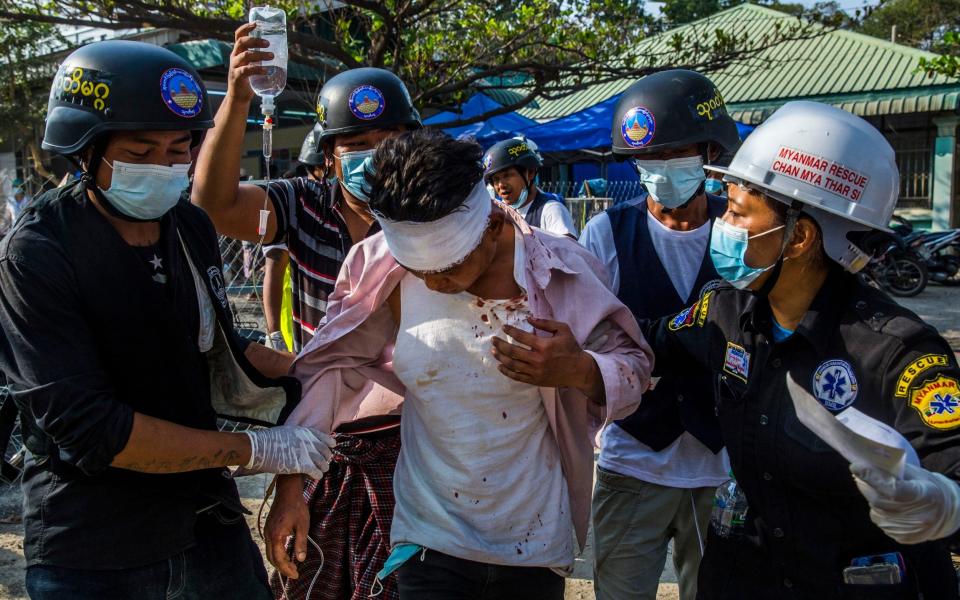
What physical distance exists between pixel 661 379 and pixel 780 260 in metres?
1.02

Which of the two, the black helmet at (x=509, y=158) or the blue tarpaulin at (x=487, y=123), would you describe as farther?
the blue tarpaulin at (x=487, y=123)

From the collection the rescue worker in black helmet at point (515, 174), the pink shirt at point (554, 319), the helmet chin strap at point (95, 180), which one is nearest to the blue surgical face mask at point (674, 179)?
the pink shirt at point (554, 319)

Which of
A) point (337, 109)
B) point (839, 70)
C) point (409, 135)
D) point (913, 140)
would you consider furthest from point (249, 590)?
point (839, 70)

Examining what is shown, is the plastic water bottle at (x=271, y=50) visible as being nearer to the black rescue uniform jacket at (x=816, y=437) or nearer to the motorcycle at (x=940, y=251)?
the black rescue uniform jacket at (x=816, y=437)

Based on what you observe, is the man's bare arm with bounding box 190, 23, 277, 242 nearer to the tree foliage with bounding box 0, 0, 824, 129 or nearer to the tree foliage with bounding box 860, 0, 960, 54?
the tree foliage with bounding box 0, 0, 824, 129

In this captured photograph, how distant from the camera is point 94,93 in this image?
2.37 metres

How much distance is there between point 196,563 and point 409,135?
1.39 m

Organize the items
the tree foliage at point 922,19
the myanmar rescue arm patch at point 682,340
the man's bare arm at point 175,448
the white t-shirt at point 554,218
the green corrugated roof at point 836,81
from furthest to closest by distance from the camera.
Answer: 1. the tree foliage at point 922,19
2. the green corrugated roof at point 836,81
3. the white t-shirt at point 554,218
4. the myanmar rescue arm patch at point 682,340
5. the man's bare arm at point 175,448

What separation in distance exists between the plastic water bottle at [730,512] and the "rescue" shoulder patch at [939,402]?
626mm

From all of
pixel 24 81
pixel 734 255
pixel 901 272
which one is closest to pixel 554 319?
pixel 734 255

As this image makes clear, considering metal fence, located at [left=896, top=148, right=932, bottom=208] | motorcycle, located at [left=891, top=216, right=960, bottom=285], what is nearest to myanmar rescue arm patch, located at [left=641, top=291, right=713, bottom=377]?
motorcycle, located at [left=891, top=216, right=960, bottom=285]

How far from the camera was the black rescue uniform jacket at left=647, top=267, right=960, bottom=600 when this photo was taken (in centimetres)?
200

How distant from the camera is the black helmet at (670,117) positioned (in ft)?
11.3

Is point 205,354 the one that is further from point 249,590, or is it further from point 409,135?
point 409,135
